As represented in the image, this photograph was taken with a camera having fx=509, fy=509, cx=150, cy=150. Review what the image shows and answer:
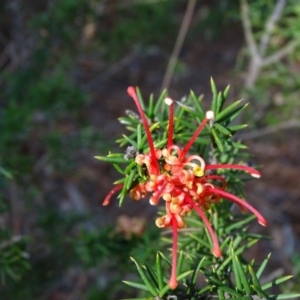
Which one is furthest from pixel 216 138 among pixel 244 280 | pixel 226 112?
pixel 244 280

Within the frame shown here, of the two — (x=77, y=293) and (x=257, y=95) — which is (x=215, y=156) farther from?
(x=77, y=293)

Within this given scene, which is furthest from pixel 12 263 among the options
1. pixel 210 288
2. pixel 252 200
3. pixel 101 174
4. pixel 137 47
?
pixel 252 200

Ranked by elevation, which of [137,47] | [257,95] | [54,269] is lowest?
[54,269]

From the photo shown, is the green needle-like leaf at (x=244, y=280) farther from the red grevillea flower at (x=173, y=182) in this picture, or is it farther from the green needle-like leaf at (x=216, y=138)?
the green needle-like leaf at (x=216, y=138)

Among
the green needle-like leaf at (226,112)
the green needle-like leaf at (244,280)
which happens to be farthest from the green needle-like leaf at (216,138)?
the green needle-like leaf at (244,280)

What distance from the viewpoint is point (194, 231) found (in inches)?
31.5

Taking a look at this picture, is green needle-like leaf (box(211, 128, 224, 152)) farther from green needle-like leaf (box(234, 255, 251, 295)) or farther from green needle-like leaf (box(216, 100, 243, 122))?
green needle-like leaf (box(234, 255, 251, 295))

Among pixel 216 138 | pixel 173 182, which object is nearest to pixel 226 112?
pixel 216 138

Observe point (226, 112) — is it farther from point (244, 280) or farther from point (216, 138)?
point (244, 280)

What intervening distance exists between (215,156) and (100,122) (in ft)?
6.13

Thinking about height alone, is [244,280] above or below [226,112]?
below

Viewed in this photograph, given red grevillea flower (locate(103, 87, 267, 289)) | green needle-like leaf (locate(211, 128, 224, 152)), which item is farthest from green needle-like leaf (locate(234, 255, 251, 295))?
green needle-like leaf (locate(211, 128, 224, 152))

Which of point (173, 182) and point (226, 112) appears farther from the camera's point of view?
point (226, 112)

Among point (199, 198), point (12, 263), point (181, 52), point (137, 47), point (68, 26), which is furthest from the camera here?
point (181, 52)
